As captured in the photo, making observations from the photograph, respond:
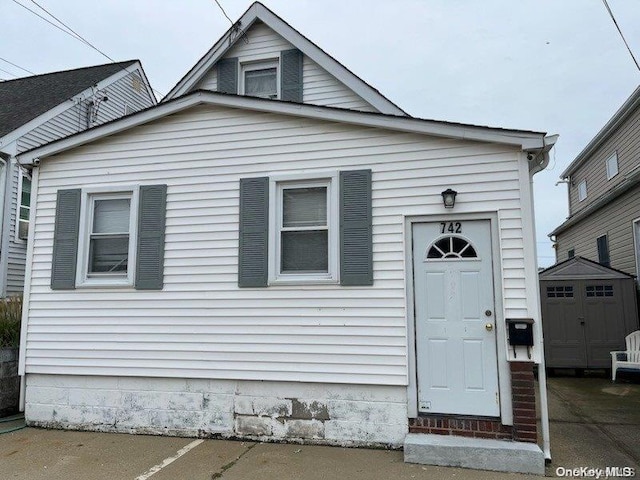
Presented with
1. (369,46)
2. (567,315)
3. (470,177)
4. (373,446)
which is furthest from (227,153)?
(369,46)

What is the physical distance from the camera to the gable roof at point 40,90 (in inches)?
433

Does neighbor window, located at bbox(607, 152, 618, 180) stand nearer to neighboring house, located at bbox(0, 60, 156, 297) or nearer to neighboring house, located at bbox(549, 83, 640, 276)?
neighboring house, located at bbox(549, 83, 640, 276)

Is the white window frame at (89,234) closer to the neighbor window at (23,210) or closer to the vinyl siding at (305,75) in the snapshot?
the vinyl siding at (305,75)

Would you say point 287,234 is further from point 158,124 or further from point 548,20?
point 548,20

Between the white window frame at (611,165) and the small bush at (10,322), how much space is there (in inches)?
529

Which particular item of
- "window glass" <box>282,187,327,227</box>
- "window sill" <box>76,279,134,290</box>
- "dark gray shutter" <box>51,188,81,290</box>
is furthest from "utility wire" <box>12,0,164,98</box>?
"window glass" <box>282,187,327,227</box>

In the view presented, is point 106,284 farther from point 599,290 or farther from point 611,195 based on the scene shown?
point 611,195

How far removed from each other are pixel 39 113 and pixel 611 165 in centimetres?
1485

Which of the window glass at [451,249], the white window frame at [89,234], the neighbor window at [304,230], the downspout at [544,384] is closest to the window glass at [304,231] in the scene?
the neighbor window at [304,230]

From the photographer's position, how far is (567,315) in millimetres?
8523

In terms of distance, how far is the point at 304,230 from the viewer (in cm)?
501

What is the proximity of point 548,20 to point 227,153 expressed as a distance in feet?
20.3

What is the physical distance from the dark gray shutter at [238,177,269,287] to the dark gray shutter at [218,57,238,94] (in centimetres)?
414

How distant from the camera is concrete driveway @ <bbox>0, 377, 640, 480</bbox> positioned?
153 inches
